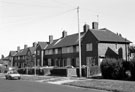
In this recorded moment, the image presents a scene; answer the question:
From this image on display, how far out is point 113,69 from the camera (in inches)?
1036

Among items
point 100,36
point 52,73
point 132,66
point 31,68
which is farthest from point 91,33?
point 132,66

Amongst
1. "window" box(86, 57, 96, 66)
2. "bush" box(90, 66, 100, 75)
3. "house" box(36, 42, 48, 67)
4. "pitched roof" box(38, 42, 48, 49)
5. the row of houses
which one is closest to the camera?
"bush" box(90, 66, 100, 75)

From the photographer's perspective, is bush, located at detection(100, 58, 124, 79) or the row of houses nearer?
bush, located at detection(100, 58, 124, 79)

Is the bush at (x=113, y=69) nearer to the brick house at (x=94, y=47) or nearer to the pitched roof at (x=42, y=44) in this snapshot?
the brick house at (x=94, y=47)

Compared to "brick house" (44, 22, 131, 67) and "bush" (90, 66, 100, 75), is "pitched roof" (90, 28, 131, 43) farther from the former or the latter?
"bush" (90, 66, 100, 75)

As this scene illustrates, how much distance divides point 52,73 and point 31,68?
27.9ft

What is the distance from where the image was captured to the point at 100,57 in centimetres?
4334

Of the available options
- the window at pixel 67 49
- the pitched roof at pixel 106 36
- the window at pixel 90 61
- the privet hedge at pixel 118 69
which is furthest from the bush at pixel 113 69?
the window at pixel 67 49

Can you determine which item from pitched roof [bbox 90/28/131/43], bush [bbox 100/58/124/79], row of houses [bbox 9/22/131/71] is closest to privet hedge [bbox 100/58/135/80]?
bush [bbox 100/58/124/79]

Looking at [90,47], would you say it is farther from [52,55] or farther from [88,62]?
[52,55]

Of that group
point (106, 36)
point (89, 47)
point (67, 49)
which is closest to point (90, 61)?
point (89, 47)

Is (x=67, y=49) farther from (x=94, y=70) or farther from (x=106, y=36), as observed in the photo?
(x=94, y=70)

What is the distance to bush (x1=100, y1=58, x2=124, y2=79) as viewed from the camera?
2603 centimetres

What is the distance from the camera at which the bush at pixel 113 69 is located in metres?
26.0
